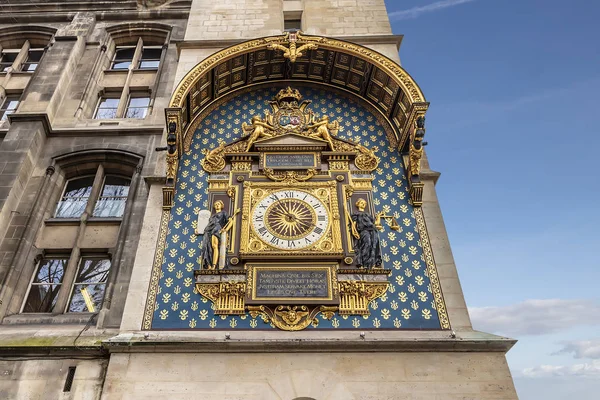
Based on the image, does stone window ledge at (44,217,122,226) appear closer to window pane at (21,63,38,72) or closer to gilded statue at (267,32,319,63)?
gilded statue at (267,32,319,63)

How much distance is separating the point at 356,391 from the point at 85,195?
30.8 feet

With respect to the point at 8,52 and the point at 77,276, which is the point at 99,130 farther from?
the point at 8,52

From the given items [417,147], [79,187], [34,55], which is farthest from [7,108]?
[417,147]

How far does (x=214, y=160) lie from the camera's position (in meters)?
12.6

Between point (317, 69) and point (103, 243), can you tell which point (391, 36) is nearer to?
point (317, 69)

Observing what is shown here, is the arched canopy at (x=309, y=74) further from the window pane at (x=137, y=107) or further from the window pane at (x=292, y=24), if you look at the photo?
the window pane at (x=292, y=24)

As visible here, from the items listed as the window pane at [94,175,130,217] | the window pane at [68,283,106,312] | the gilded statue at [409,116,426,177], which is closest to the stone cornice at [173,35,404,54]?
the gilded statue at [409,116,426,177]

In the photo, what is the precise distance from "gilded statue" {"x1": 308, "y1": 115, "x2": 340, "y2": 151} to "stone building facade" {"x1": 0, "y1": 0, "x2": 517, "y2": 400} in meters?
0.44

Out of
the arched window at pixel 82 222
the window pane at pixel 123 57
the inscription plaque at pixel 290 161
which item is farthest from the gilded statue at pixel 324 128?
the window pane at pixel 123 57

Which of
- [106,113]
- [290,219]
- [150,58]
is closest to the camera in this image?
[290,219]

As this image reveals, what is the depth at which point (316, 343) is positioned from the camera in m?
9.22

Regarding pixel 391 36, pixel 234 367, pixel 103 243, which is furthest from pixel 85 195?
pixel 391 36

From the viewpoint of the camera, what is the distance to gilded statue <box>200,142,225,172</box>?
1245cm

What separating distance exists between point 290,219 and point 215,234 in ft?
6.01
